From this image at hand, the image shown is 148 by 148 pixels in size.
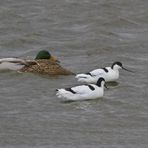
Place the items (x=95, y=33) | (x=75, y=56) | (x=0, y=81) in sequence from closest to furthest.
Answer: (x=0, y=81) < (x=75, y=56) < (x=95, y=33)

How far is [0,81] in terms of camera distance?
742 inches

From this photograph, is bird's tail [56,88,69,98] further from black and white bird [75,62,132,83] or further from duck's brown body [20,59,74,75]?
duck's brown body [20,59,74,75]

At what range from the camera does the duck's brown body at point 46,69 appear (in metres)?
19.5

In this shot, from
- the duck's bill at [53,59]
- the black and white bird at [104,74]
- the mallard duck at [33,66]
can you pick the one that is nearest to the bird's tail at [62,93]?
the black and white bird at [104,74]

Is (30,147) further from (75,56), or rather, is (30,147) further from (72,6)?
(72,6)

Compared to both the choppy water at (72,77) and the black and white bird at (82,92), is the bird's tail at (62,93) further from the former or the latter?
the choppy water at (72,77)

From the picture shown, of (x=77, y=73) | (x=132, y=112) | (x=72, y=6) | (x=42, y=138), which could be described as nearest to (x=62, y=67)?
(x=77, y=73)

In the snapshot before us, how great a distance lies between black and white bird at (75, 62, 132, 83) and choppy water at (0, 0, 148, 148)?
0.93 feet

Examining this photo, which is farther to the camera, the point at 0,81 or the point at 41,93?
the point at 0,81

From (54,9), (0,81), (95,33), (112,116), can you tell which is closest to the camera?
(112,116)

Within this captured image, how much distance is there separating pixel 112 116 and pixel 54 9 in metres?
11.8

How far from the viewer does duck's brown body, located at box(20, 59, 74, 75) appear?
1955cm

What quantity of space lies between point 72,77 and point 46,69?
688 millimetres

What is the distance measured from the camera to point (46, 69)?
19688 mm
